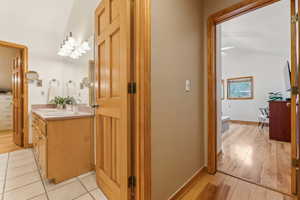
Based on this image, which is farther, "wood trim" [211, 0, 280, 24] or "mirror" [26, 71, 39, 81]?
"mirror" [26, 71, 39, 81]

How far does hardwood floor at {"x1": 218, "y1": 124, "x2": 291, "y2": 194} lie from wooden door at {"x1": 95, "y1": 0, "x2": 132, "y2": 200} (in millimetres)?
1500

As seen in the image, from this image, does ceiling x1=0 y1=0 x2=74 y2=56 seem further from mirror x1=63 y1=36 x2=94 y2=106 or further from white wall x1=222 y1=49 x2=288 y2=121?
white wall x1=222 y1=49 x2=288 y2=121

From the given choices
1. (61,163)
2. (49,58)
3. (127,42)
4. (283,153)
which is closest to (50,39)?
(49,58)

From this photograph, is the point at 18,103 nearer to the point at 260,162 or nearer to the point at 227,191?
the point at 227,191

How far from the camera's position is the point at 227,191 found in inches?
56.8

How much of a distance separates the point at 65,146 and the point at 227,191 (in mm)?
1963

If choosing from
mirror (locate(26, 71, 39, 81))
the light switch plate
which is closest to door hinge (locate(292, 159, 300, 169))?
the light switch plate

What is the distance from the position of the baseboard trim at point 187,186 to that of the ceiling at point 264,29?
302cm

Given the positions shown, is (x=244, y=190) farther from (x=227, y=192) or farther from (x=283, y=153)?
(x=283, y=153)

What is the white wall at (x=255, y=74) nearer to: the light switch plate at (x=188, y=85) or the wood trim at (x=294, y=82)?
the wood trim at (x=294, y=82)

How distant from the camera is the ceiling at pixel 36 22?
269cm

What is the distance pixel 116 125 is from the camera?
127cm

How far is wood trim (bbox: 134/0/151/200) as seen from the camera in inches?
41.0

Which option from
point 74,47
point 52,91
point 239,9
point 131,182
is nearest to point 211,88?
point 239,9
